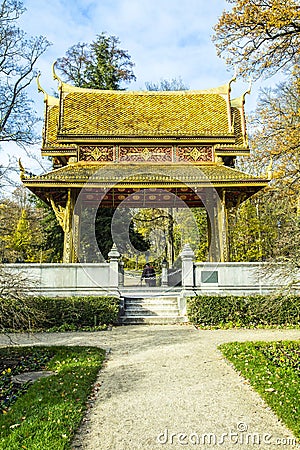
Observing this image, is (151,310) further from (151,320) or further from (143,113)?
(143,113)

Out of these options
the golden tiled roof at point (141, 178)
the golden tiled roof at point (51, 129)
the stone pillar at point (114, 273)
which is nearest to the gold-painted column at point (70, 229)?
the golden tiled roof at point (141, 178)

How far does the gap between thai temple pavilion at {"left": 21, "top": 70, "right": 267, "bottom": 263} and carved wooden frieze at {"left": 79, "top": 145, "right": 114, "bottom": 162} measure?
0.6 inches

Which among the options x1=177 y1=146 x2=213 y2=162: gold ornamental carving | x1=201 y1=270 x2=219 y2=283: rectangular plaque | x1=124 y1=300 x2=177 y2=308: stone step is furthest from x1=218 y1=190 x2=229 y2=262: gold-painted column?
x1=124 y1=300 x2=177 y2=308: stone step

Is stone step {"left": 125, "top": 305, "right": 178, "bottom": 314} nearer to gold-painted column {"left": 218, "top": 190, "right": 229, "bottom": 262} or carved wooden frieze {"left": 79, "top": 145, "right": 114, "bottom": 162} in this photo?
gold-painted column {"left": 218, "top": 190, "right": 229, "bottom": 262}

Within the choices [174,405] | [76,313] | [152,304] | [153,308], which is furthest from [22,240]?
[174,405]

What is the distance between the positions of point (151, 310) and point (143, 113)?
27.2ft

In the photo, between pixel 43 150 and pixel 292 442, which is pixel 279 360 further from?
pixel 43 150

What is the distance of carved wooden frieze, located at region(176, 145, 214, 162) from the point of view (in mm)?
15117

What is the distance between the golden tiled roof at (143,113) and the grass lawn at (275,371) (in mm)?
9307

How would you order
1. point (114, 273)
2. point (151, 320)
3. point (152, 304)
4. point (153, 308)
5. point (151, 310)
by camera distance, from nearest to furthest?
point (151, 320)
point (114, 273)
point (151, 310)
point (153, 308)
point (152, 304)

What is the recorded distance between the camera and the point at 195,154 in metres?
15.2

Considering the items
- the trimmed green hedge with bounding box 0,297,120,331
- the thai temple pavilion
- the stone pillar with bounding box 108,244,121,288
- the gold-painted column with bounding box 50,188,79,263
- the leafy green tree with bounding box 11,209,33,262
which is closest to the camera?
the trimmed green hedge with bounding box 0,297,120,331

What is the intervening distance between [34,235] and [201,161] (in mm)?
17365

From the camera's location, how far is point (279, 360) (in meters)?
6.73
